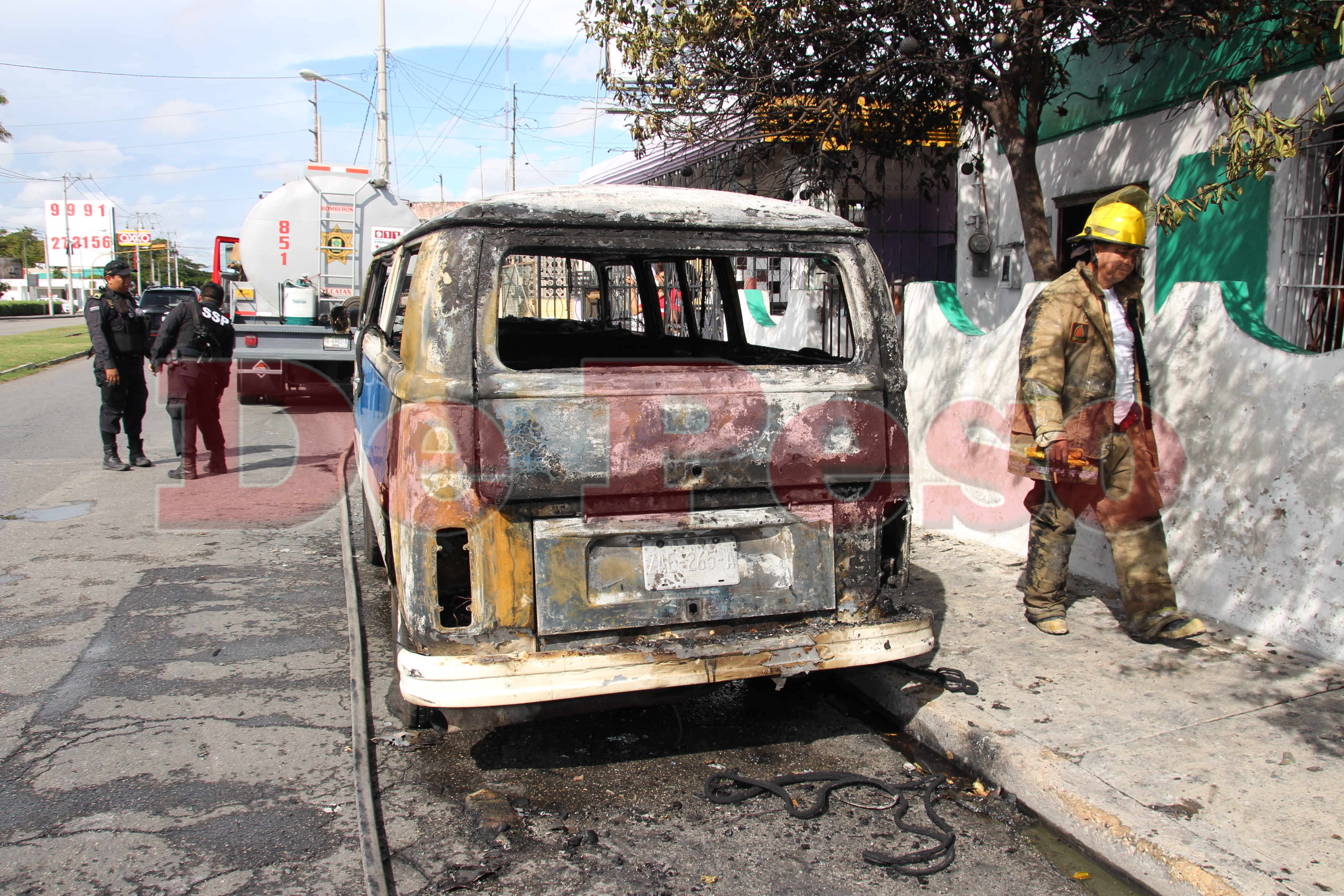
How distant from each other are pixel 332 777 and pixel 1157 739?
2.78 meters

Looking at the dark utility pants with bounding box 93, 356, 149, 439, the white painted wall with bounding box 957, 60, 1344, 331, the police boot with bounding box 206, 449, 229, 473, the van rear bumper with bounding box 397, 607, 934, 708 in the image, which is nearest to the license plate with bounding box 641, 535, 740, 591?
the van rear bumper with bounding box 397, 607, 934, 708

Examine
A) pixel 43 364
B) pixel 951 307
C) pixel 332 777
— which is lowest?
pixel 332 777

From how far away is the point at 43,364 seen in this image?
64.5 feet

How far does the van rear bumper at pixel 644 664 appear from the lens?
2.81 metres

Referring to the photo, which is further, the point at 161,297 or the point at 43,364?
the point at 161,297

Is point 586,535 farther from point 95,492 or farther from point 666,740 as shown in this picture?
point 95,492

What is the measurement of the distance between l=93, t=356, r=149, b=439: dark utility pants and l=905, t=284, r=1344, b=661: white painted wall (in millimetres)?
7578

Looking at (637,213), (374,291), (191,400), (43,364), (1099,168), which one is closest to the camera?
(637,213)

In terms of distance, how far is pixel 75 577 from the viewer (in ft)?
17.6

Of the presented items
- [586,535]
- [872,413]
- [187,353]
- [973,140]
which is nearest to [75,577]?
[187,353]

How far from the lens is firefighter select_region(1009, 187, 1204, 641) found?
3996 mm

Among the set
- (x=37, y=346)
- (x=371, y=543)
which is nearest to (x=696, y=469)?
(x=371, y=543)

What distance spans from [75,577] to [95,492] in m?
2.63

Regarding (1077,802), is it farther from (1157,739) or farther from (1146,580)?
(1146,580)
